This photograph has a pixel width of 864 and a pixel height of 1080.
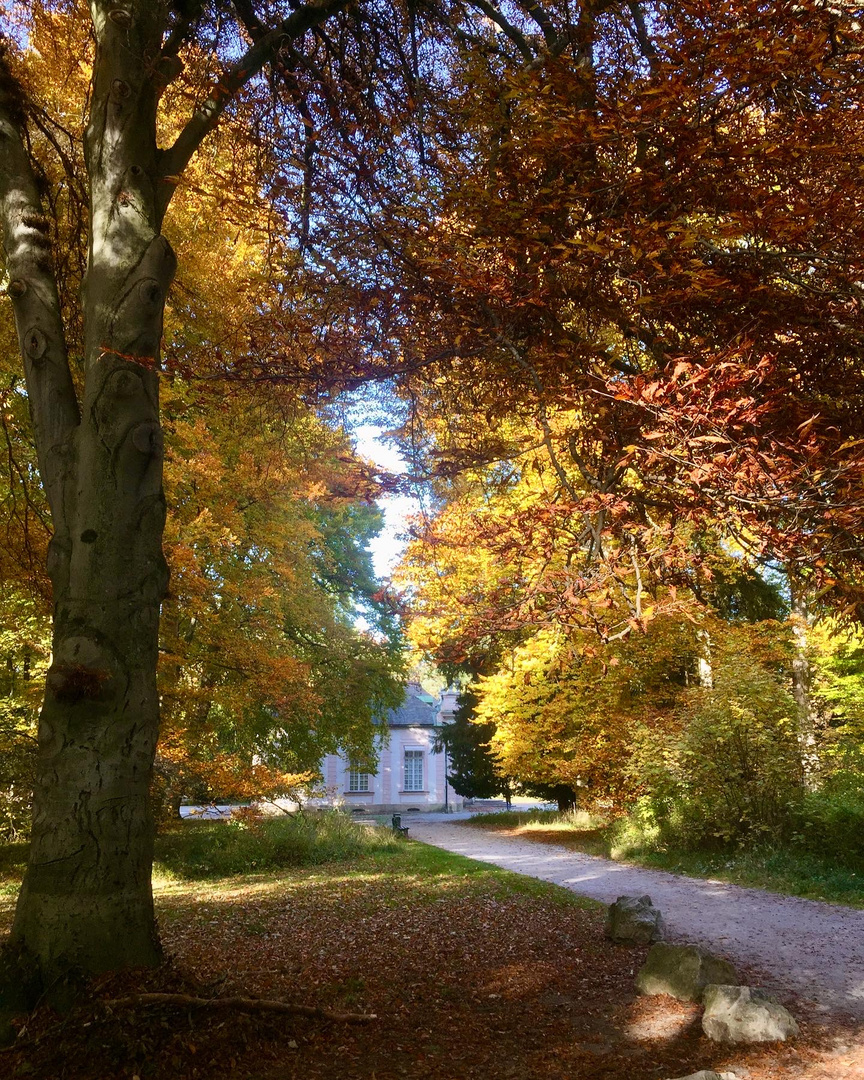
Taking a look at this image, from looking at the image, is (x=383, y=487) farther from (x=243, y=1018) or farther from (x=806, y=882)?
(x=806, y=882)

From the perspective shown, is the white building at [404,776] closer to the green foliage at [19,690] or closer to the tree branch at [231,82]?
the green foliage at [19,690]

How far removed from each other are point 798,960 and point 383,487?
213 inches

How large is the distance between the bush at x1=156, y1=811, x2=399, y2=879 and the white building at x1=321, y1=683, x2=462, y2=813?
17.8 m

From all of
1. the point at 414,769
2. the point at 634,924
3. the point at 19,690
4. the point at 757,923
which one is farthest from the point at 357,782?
the point at 634,924

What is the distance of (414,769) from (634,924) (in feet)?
91.8

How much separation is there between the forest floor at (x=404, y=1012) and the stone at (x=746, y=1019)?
0.08 m

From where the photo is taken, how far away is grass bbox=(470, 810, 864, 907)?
923 cm

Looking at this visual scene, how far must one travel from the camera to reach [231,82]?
181 inches

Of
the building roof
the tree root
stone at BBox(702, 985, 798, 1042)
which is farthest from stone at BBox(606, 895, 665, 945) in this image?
the building roof

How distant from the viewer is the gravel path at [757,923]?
18.7 feet

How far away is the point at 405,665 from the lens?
1916cm

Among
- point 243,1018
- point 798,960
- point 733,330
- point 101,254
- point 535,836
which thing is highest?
point 101,254

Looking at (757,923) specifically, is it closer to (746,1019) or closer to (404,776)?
(746,1019)

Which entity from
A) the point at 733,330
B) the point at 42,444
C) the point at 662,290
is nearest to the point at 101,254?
the point at 42,444
